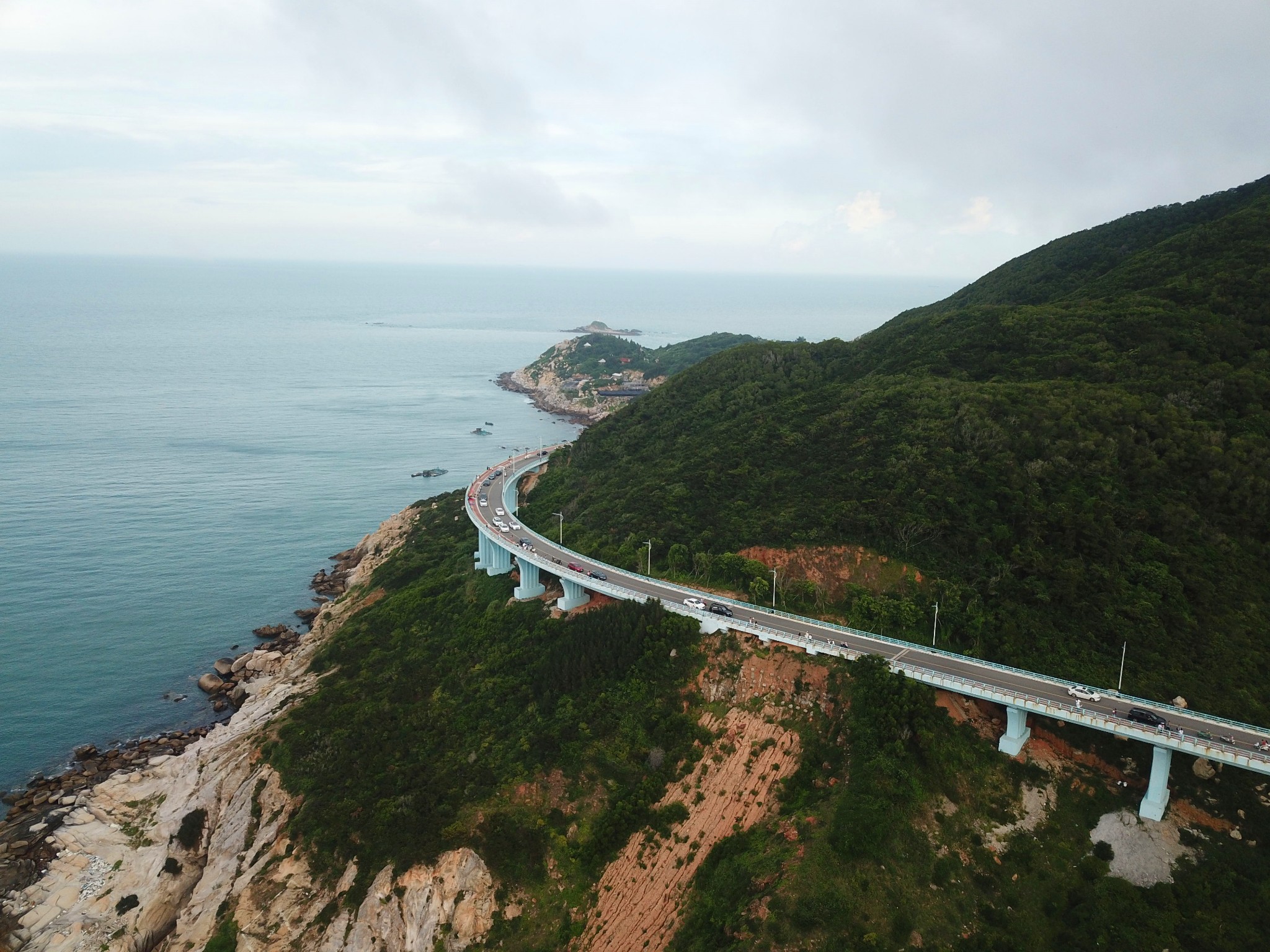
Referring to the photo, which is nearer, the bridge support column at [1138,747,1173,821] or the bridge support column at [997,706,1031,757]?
the bridge support column at [1138,747,1173,821]

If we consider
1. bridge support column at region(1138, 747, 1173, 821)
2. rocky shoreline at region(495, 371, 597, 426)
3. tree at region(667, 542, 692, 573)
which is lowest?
bridge support column at region(1138, 747, 1173, 821)

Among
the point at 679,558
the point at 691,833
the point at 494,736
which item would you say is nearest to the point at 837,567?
the point at 679,558

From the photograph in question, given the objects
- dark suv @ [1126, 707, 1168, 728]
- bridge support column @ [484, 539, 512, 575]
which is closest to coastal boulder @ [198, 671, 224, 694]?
bridge support column @ [484, 539, 512, 575]

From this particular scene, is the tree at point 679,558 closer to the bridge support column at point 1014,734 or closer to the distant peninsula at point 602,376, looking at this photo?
the bridge support column at point 1014,734

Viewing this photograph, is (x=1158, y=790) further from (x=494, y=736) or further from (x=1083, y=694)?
(x=494, y=736)

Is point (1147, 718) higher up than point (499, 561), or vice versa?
point (1147, 718)

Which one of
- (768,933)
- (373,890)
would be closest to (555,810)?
(373,890)

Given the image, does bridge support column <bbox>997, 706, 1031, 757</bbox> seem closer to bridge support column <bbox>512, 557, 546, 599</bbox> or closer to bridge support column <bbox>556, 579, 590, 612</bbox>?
bridge support column <bbox>556, 579, 590, 612</bbox>
